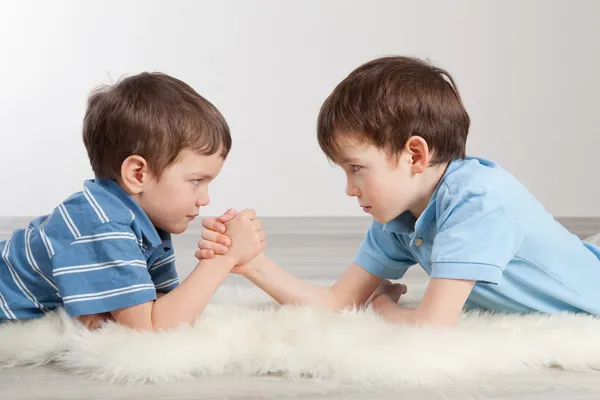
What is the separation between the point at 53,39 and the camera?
4328 millimetres

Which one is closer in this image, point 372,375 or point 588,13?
point 372,375

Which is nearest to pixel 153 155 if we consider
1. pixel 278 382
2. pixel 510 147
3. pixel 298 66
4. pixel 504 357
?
pixel 278 382

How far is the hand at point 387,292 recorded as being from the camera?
171cm

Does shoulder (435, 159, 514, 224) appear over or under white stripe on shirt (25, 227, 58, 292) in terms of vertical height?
over

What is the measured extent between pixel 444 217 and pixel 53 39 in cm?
340

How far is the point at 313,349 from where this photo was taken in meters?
1.34

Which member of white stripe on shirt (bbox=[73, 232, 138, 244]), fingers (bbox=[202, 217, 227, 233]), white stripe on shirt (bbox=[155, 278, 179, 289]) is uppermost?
white stripe on shirt (bbox=[73, 232, 138, 244])

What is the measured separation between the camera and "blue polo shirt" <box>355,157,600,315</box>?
4.64 feet

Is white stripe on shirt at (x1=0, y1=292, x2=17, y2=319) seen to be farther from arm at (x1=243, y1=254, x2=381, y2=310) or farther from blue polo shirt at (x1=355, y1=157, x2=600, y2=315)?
blue polo shirt at (x1=355, y1=157, x2=600, y2=315)

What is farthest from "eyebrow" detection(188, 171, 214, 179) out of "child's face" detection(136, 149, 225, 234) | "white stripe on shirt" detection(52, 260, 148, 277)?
"white stripe on shirt" detection(52, 260, 148, 277)

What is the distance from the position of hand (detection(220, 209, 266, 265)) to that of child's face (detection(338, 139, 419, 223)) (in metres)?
0.22

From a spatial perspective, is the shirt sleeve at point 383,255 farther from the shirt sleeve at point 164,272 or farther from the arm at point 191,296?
the shirt sleeve at point 164,272

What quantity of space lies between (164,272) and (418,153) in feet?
2.00

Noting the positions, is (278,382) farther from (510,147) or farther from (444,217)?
(510,147)
